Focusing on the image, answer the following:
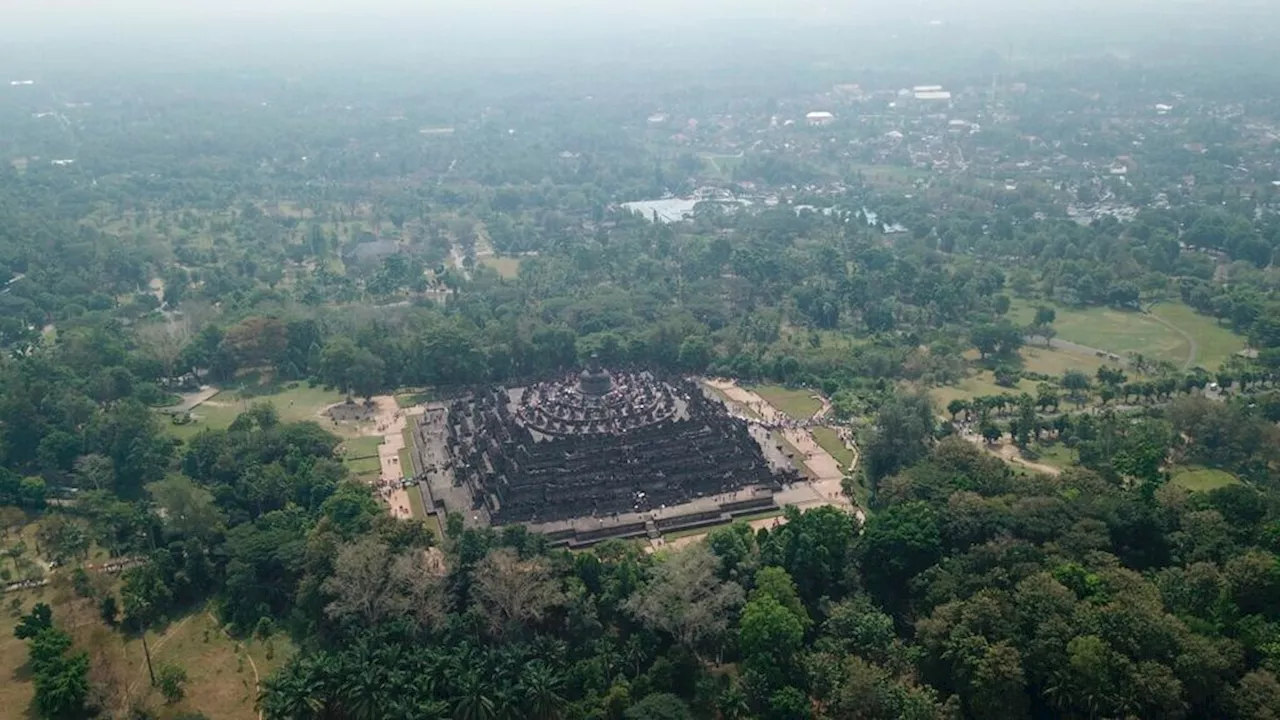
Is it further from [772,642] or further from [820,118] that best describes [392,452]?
[820,118]

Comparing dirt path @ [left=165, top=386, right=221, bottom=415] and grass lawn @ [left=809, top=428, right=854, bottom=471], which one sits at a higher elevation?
grass lawn @ [left=809, top=428, right=854, bottom=471]

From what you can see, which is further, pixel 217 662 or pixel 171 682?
pixel 217 662

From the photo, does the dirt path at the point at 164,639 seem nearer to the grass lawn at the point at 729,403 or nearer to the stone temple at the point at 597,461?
the stone temple at the point at 597,461

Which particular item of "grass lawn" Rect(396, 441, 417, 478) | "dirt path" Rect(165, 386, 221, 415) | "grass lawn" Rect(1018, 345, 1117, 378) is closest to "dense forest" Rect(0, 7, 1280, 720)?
"dirt path" Rect(165, 386, 221, 415)

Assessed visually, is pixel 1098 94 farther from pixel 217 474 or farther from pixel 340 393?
pixel 217 474

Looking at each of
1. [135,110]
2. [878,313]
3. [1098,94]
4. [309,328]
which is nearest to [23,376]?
[309,328]

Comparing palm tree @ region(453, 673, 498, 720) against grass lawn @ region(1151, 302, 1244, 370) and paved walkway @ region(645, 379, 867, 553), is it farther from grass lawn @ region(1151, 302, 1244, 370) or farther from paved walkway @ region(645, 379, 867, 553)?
grass lawn @ region(1151, 302, 1244, 370)

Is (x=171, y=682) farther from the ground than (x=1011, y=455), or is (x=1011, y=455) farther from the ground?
(x=171, y=682)

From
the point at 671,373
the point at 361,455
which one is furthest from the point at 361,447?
the point at 671,373
